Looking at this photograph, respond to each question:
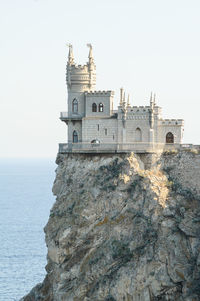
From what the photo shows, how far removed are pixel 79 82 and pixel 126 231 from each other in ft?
62.3

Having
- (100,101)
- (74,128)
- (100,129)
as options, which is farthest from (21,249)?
(100,101)

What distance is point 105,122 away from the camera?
3282 inches

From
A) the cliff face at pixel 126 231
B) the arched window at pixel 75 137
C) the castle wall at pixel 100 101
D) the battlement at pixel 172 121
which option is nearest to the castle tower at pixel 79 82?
the castle wall at pixel 100 101

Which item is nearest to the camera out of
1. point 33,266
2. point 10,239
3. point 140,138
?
point 140,138

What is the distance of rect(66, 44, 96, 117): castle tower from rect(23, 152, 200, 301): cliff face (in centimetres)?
616

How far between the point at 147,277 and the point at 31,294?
1835 cm

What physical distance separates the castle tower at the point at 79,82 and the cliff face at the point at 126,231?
616 centimetres

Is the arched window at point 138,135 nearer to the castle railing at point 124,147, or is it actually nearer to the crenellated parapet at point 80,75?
the castle railing at point 124,147

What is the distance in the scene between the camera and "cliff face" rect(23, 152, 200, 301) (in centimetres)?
7200

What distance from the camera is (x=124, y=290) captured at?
237 feet

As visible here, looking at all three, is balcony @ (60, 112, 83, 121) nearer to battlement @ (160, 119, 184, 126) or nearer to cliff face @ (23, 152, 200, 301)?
cliff face @ (23, 152, 200, 301)

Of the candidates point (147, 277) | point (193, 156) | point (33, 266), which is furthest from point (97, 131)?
point (33, 266)

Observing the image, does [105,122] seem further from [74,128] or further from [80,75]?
[80,75]

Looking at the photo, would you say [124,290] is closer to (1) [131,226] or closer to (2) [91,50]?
(1) [131,226]
